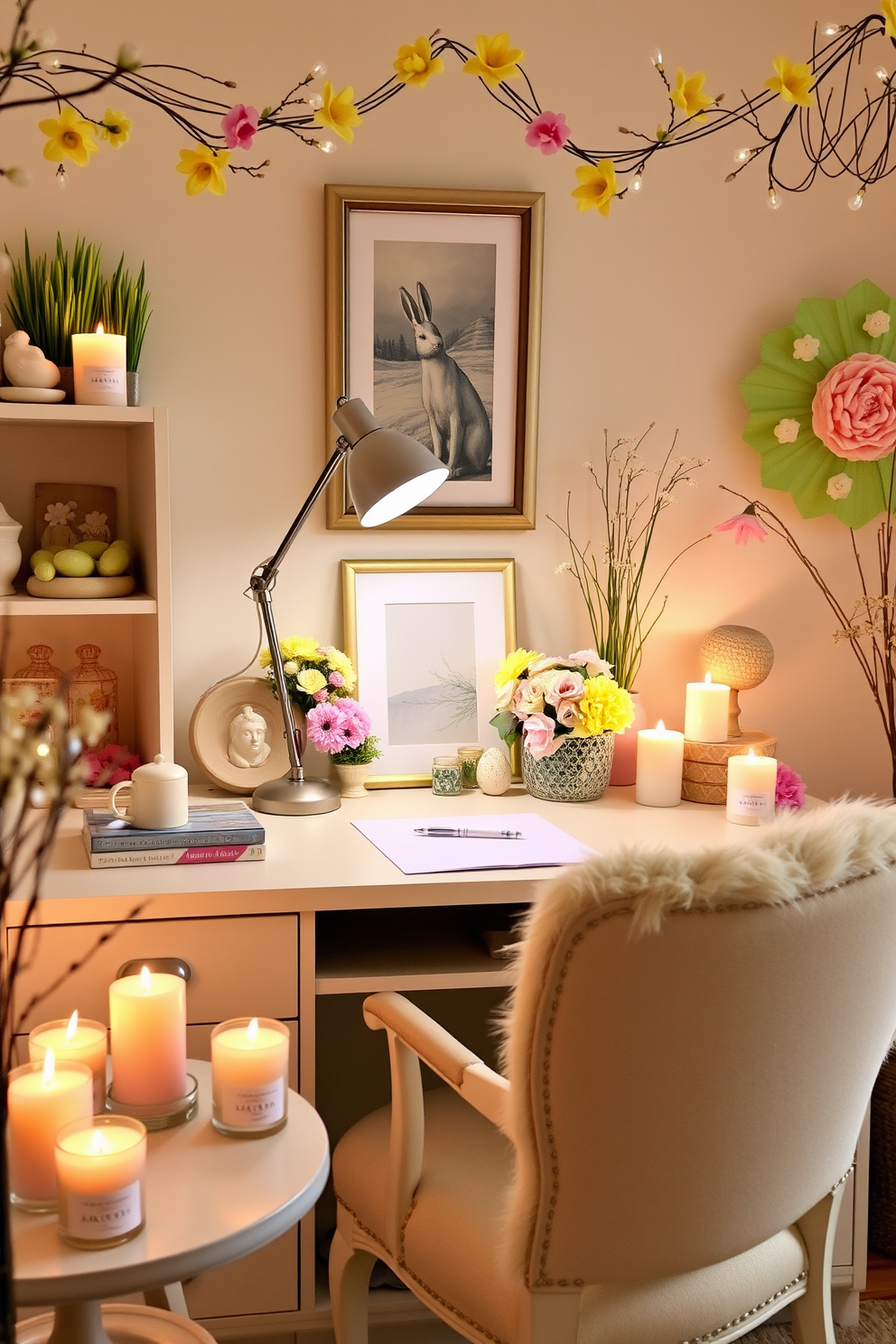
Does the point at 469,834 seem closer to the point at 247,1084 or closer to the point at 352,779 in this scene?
the point at 352,779

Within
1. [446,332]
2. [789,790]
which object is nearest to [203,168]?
[446,332]

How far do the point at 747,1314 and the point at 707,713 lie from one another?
1.04 metres

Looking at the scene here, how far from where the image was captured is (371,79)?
2.06 meters

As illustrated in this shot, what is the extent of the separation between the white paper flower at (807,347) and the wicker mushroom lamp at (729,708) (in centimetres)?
51

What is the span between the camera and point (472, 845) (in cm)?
177

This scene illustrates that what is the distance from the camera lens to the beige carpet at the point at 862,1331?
1.85 m

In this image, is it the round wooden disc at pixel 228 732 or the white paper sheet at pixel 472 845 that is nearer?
the white paper sheet at pixel 472 845

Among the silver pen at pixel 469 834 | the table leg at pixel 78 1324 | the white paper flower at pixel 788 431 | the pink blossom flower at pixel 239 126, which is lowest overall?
the table leg at pixel 78 1324

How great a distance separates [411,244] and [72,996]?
4.46ft

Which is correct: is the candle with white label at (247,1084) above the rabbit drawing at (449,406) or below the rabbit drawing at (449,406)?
below

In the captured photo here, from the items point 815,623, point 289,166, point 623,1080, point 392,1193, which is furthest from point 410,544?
point 623,1080

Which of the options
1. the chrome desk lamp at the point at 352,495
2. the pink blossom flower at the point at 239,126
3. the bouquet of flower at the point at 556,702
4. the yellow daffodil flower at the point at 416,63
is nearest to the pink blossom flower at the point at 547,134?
the yellow daffodil flower at the point at 416,63

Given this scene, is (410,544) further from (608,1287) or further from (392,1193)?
(608,1287)

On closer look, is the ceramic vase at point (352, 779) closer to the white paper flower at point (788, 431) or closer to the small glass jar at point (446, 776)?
the small glass jar at point (446, 776)
